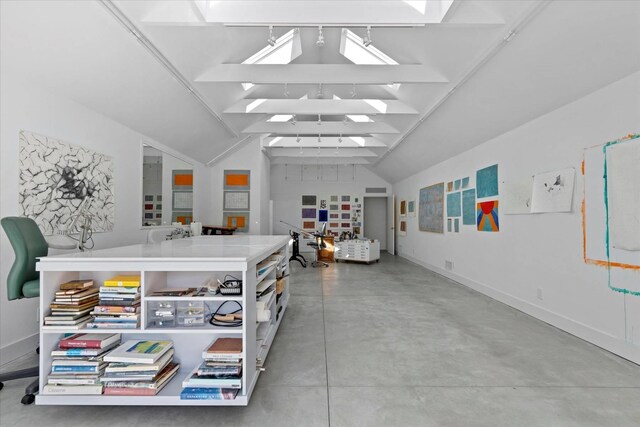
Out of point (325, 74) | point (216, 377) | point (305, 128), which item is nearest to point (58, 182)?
point (216, 377)

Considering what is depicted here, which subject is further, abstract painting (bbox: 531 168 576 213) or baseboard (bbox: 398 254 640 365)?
abstract painting (bbox: 531 168 576 213)

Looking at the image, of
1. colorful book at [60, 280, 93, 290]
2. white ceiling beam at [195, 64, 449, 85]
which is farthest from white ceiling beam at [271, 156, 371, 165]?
colorful book at [60, 280, 93, 290]

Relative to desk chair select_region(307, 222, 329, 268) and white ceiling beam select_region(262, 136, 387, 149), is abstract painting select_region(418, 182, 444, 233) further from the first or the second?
desk chair select_region(307, 222, 329, 268)

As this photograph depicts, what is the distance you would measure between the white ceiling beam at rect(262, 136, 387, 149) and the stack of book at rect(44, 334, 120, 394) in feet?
20.1

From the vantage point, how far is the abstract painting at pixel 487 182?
4.36m

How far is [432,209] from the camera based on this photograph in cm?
668

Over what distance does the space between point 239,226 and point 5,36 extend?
5706 mm

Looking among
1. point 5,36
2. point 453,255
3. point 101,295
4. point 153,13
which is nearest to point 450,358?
point 101,295

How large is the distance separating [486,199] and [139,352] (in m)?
4.75

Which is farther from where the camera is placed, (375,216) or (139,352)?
(375,216)

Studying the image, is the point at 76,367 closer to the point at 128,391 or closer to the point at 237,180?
the point at 128,391

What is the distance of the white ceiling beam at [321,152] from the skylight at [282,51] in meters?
4.19

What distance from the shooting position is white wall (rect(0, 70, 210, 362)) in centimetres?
251

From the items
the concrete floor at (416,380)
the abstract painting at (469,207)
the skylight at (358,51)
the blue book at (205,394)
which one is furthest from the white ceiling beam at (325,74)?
the blue book at (205,394)
